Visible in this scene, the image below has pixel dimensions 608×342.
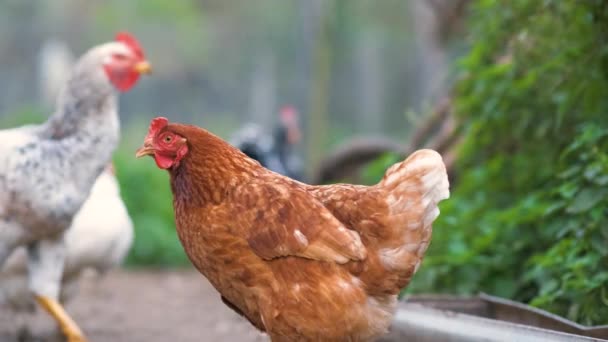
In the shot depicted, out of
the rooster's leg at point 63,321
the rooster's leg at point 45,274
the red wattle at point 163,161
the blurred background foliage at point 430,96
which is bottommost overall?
the rooster's leg at point 63,321

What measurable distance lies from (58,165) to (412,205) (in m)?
1.89

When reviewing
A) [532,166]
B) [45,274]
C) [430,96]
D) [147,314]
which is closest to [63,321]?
[45,274]

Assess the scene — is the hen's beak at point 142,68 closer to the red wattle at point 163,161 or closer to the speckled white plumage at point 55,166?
the speckled white plumage at point 55,166

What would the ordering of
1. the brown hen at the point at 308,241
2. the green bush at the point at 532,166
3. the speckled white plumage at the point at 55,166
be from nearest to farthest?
1. the brown hen at the point at 308,241
2. the green bush at the point at 532,166
3. the speckled white plumage at the point at 55,166

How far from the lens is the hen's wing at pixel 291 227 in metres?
2.71

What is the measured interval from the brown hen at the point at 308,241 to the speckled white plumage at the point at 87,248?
5.80ft

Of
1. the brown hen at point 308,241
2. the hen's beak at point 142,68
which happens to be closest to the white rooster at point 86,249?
the hen's beak at point 142,68

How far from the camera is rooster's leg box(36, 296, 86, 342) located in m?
3.86

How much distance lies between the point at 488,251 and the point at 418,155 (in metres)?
2.16

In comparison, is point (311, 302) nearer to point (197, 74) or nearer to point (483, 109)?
point (483, 109)

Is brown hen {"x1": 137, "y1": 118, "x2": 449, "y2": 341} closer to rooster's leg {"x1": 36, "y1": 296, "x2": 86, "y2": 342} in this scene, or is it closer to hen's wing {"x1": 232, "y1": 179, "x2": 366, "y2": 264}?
hen's wing {"x1": 232, "y1": 179, "x2": 366, "y2": 264}

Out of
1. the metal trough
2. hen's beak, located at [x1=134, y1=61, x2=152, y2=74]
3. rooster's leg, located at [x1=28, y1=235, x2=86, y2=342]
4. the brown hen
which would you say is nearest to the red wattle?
the brown hen

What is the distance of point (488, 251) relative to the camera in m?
4.71

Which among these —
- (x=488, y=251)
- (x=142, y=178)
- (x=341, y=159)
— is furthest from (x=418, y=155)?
(x=142, y=178)
